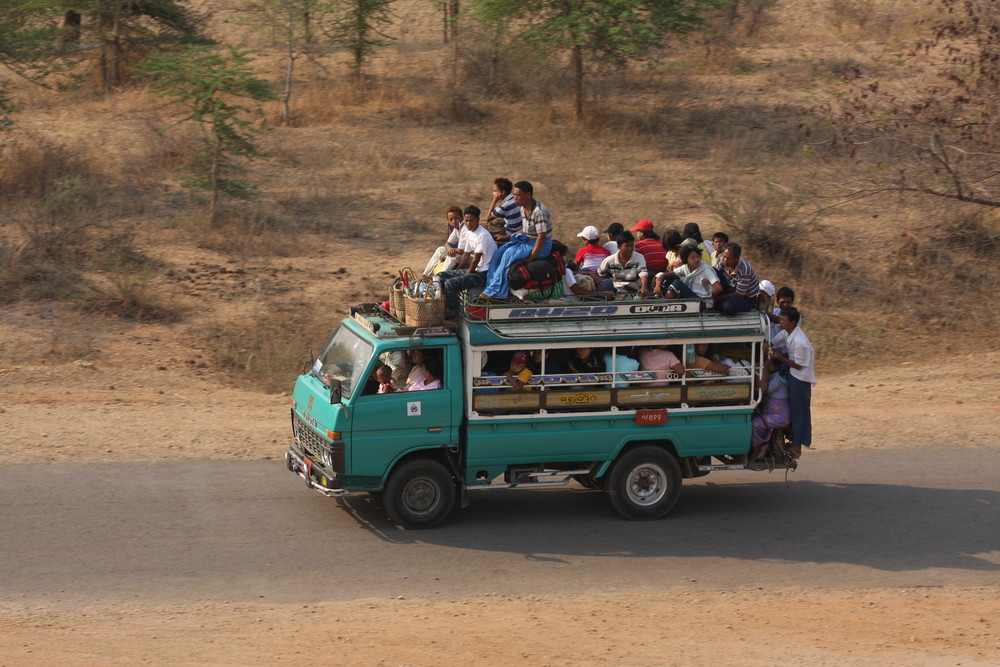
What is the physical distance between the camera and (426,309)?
9516 millimetres

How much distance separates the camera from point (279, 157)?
23.1m

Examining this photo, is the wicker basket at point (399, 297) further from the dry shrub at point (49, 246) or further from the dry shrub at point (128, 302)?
the dry shrub at point (49, 246)

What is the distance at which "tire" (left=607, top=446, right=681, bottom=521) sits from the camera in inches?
392

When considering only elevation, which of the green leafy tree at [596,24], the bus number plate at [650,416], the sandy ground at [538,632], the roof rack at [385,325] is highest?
the green leafy tree at [596,24]

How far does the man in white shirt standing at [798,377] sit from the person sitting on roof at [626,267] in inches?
54.9

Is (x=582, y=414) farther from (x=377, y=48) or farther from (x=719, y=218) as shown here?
(x=377, y=48)

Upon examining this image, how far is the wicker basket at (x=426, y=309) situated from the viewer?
950 cm

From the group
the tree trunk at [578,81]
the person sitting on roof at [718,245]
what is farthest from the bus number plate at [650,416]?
the tree trunk at [578,81]

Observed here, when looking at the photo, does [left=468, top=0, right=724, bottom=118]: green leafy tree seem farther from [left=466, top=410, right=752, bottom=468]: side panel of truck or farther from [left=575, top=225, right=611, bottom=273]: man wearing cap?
→ [left=466, top=410, right=752, bottom=468]: side panel of truck

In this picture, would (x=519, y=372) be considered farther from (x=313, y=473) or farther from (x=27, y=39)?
(x=27, y=39)

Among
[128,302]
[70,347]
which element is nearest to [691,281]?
[70,347]

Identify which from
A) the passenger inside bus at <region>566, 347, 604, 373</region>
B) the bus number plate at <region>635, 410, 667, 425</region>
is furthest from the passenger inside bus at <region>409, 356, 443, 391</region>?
the bus number plate at <region>635, 410, 667, 425</region>

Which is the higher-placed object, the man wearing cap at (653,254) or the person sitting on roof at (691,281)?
the man wearing cap at (653,254)

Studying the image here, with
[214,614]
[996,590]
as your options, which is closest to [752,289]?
[996,590]
